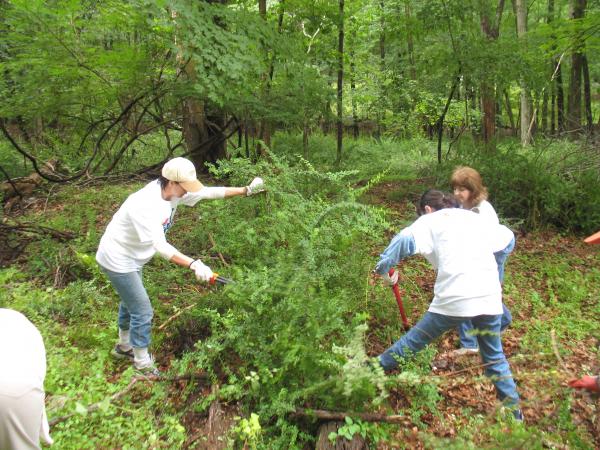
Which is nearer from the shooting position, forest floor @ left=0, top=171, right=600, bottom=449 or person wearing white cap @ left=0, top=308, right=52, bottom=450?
person wearing white cap @ left=0, top=308, right=52, bottom=450

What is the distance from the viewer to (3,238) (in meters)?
5.75

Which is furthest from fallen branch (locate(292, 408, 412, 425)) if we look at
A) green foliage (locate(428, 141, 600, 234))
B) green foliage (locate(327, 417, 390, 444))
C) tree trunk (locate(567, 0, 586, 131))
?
tree trunk (locate(567, 0, 586, 131))

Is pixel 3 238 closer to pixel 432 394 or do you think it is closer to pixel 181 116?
pixel 181 116

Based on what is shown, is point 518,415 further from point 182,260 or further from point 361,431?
point 182,260

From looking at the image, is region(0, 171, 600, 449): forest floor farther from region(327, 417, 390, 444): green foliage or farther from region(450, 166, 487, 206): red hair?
region(450, 166, 487, 206): red hair

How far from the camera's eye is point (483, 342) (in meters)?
3.00

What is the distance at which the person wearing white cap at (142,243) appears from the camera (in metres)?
3.20

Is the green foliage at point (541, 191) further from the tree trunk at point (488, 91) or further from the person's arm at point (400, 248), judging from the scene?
the person's arm at point (400, 248)

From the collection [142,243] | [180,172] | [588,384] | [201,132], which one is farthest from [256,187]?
[201,132]

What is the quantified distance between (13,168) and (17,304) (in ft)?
23.0

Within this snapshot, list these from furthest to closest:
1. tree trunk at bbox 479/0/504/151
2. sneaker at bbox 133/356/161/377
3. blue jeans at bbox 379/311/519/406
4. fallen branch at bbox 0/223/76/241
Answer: tree trunk at bbox 479/0/504/151 → fallen branch at bbox 0/223/76/241 → sneaker at bbox 133/356/161/377 → blue jeans at bbox 379/311/519/406

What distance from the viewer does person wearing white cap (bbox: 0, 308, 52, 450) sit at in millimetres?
1647

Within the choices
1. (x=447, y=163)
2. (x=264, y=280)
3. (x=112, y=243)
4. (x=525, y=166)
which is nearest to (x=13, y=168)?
(x=112, y=243)

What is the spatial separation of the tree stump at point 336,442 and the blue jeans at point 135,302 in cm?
176
